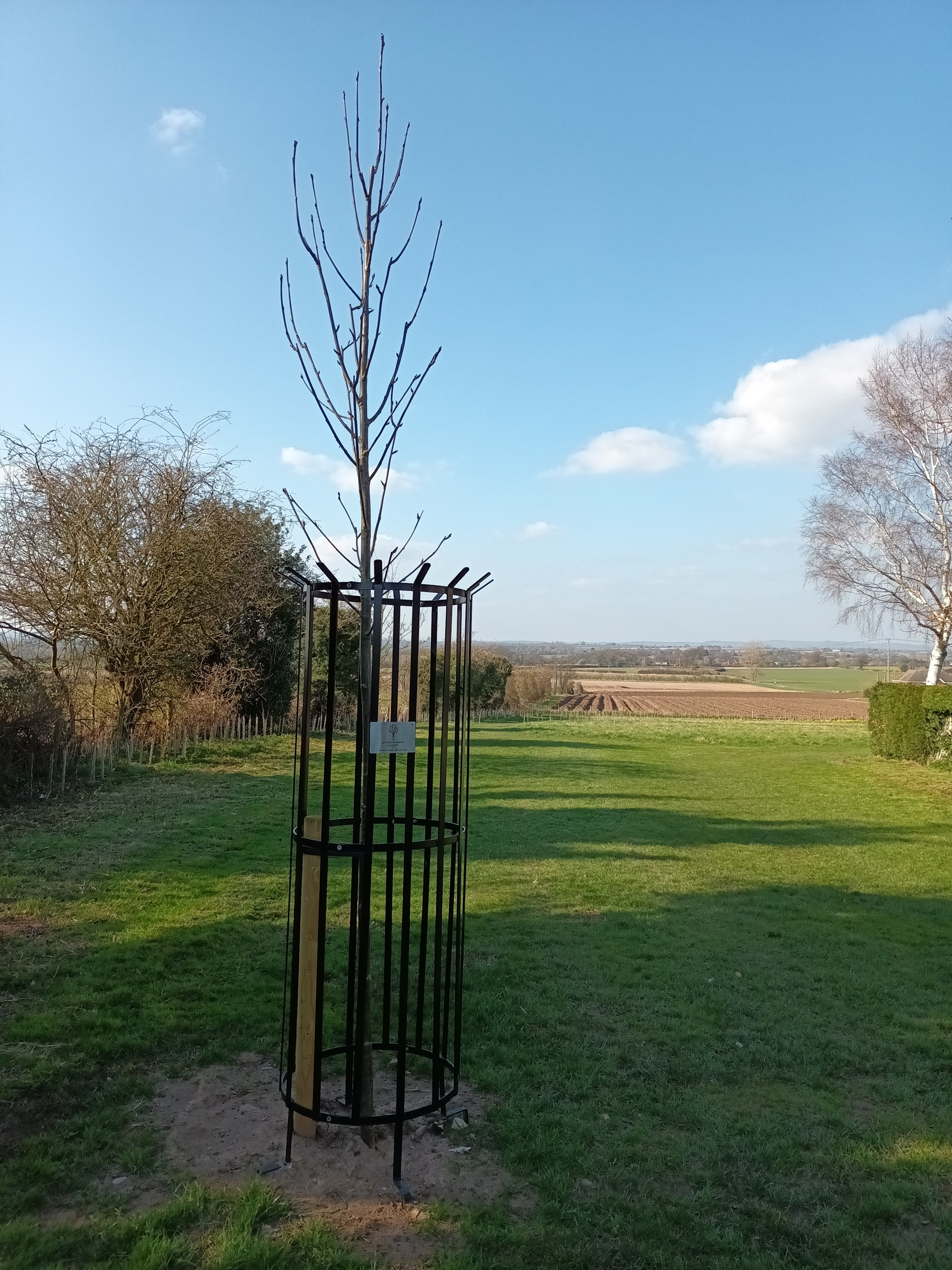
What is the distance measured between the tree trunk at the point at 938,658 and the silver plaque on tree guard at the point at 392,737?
18739 mm

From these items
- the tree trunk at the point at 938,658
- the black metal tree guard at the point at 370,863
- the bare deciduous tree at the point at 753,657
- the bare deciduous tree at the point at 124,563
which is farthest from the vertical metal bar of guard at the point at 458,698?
the bare deciduous tree at the point at 753,657

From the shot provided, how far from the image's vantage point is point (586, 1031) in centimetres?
410

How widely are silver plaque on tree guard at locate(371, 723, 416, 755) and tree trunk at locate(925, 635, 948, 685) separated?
1874 cm

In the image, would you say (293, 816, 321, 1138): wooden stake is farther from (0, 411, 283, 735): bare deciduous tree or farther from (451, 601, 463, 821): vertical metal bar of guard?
(0, 411, 283, 735): bare deciduous tree

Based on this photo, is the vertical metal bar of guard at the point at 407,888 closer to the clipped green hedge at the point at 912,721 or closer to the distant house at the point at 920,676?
the clipped green hedge at the point at 912,721

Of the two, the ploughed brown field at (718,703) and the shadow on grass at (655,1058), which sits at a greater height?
the shadow on grass at (655,1058)

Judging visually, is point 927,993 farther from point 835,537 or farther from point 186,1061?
point 835,537

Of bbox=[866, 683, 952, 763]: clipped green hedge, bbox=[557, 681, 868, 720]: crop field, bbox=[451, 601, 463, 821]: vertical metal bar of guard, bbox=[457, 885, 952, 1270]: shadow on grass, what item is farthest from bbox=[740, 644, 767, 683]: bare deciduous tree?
bbox=[451, 601, 463, 821]: vertical metal bar of guard

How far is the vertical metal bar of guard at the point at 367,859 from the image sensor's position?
2807 mm

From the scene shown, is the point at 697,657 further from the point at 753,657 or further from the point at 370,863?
the point at 370,863

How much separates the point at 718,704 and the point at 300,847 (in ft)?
130

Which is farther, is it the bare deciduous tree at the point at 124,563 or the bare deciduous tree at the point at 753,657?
the bare deciduous tree at the point at 753,657

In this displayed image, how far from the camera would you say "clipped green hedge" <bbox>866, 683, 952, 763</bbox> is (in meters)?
15.7

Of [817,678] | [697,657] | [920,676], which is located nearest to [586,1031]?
[920,676]
